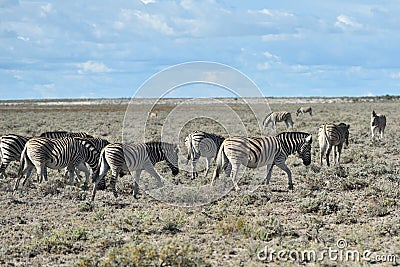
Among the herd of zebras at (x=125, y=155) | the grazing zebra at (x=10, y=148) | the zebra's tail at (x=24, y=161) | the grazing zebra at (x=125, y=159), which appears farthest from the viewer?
the grazing zebra at (x=10, y=148)

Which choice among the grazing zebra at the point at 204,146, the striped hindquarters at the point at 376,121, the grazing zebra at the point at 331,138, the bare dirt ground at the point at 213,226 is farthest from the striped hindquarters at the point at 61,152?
the striped hindquarters at the point at 376,121

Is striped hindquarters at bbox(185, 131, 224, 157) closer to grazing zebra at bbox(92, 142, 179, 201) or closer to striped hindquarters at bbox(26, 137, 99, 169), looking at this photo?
grazing zebra at bbox(92, 142, 179, 201)

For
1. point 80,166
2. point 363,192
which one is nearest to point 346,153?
point 363,192

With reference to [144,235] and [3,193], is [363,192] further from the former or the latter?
[3,193]

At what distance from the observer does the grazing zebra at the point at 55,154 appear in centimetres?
1210

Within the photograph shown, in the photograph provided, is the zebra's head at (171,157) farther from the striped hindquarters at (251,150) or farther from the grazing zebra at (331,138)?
the grazing zebra at (331,138)

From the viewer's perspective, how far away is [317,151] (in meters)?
21.0

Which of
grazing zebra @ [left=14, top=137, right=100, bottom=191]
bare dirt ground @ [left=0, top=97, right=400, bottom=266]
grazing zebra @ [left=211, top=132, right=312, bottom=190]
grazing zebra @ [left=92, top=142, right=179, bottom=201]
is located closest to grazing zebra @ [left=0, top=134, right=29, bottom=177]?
bare dirt ground @ [left=0, top=97, right=400, bottom=266]

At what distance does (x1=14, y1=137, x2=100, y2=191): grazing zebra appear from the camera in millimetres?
12102

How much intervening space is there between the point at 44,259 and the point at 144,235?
178 cm

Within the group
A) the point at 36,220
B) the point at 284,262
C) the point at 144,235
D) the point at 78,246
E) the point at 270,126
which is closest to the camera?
the point at 284,262

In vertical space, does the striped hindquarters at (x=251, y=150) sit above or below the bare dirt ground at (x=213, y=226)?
above

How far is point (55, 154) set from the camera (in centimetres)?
1228

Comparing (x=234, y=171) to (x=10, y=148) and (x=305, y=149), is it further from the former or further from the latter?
(x=10, y=148)
